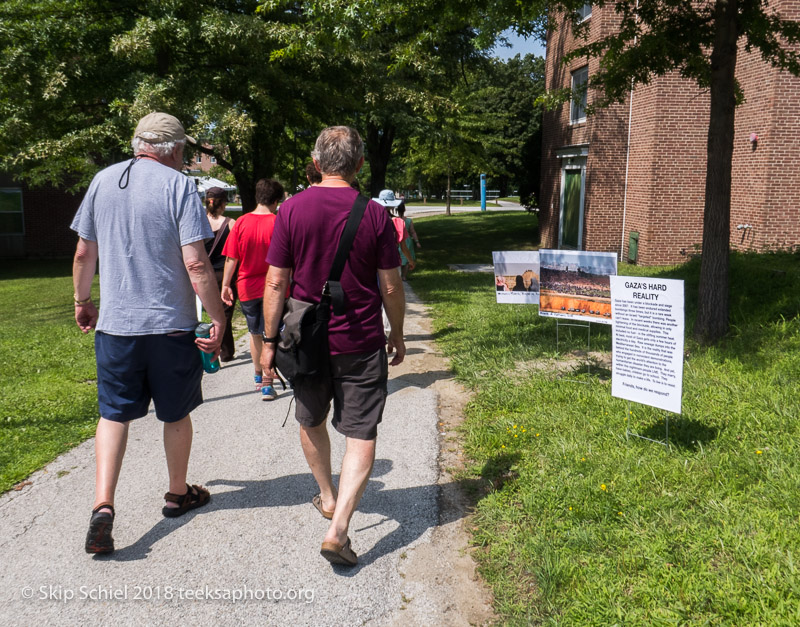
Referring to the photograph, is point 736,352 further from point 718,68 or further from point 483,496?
point 483,496

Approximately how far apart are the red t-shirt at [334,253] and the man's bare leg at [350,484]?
492 millimetres

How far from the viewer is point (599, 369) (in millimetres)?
6863

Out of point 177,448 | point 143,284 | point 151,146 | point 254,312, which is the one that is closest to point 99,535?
point 177,448

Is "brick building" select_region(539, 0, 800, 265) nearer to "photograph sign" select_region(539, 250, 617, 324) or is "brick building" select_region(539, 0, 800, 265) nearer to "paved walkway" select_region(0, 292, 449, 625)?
"photograph sign" select_region(539, 250, 617, 324)

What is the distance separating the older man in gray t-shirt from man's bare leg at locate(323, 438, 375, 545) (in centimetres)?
91

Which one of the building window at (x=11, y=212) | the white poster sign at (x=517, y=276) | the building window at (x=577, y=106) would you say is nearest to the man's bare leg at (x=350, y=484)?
the white poster sign at (x=517, y=276)

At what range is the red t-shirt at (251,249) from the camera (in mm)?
5926

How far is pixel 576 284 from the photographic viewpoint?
671 centimetres

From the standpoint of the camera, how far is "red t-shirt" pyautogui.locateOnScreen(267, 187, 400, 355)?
131 inches

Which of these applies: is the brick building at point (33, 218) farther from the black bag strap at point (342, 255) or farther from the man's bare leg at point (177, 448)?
the black bag strap at point (342, 255)

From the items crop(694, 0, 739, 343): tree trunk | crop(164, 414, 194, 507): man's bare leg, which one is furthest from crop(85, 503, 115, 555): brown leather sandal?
crop(694, 0, 739, 343): tree trunk

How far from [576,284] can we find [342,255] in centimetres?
393

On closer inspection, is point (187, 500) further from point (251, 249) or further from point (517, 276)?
point (517, 276)

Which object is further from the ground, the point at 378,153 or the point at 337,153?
the point at 378,153
